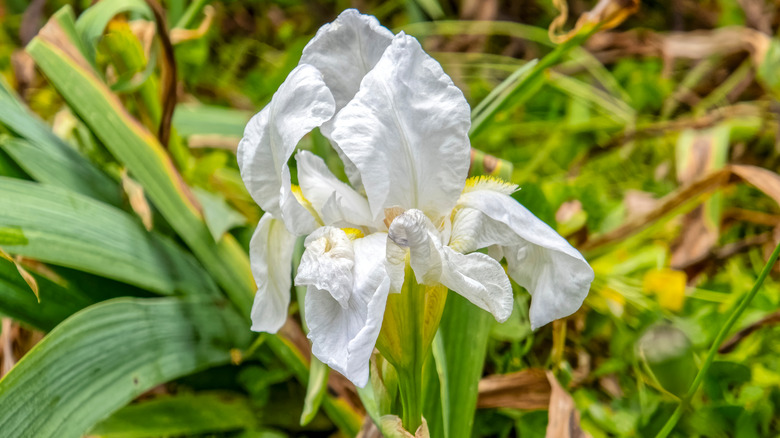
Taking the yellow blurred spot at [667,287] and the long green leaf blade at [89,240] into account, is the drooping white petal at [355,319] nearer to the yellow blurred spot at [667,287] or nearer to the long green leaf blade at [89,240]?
the long green leaf blade at [89,240]

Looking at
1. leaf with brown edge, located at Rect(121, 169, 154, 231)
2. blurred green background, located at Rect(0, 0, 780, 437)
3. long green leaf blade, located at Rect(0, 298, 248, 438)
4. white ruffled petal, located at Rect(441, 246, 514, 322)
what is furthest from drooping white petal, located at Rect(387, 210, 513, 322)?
leaf with brown edge, located at Rect(121, 169, 154, 231)

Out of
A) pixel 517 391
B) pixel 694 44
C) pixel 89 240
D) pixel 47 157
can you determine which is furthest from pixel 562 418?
pixel 694 44

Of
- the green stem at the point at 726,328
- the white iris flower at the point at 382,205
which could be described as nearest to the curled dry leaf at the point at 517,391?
the green stem at the point at 726,328

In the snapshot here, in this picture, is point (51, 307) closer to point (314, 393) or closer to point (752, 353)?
point (314, 393)

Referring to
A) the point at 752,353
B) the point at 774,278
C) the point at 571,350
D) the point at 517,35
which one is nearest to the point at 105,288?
the point at 571,350

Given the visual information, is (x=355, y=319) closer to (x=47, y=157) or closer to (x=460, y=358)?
(x=460, y=358)

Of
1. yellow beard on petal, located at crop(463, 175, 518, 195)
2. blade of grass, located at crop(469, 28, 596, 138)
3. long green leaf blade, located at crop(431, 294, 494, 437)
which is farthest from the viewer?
blade of grass, located at crop(469, 28, 596, 138)

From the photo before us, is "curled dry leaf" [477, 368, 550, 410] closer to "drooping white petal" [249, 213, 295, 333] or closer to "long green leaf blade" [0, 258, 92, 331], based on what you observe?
"drooping white petal" [249, 213, 295, 333]
